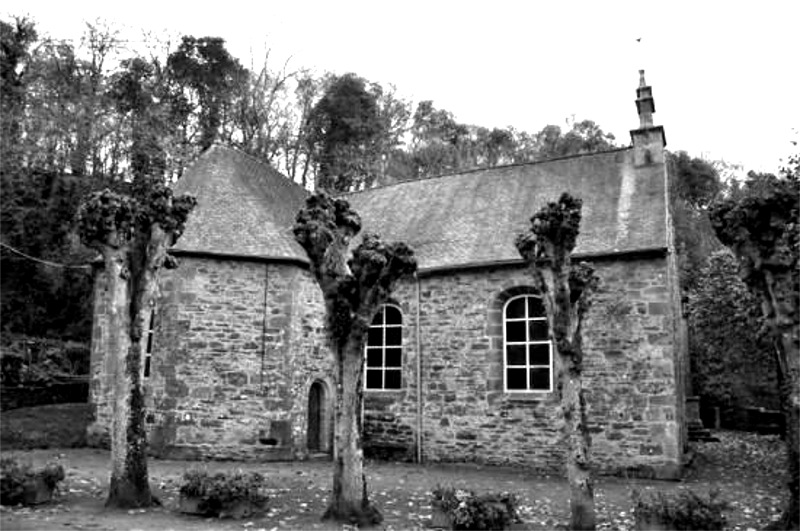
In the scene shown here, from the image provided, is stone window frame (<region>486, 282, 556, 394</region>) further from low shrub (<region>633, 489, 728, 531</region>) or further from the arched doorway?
low shrub (<region>633, 489, 728, 531</region>)

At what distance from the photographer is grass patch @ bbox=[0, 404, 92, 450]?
16.4m

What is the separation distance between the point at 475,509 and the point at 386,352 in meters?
8.72

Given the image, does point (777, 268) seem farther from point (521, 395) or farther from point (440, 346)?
point (440, 346)

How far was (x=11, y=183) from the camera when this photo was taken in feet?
86.1

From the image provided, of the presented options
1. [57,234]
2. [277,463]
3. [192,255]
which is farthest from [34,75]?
[277,463]

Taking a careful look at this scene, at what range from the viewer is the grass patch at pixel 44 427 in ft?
53.9

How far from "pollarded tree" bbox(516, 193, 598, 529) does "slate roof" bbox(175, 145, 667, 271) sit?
523 cm

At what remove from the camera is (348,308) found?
9.89 meters

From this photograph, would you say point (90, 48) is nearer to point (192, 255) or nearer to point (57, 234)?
point (57, 234)

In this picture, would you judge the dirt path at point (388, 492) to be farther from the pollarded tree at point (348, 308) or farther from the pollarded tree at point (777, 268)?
the pollarded tree at point (777, 268)

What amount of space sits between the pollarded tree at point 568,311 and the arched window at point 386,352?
731cm

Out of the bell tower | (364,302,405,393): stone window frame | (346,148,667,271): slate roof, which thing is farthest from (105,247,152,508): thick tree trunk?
the bell tower

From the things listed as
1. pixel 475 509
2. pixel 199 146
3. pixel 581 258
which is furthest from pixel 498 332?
pixel 199 146

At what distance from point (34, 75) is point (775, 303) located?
2936 centimetres
